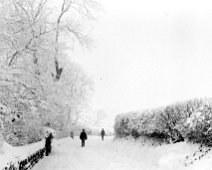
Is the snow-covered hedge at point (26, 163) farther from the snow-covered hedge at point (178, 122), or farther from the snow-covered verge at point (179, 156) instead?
the snow-covered hedge at point (178, 122)

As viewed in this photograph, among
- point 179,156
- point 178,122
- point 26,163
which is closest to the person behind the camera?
point 26,163

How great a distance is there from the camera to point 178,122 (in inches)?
781

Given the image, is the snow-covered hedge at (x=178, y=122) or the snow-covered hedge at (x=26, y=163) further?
the snow-covered hedge at (x=178, y=122)

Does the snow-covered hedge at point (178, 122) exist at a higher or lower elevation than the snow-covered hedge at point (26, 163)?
higher

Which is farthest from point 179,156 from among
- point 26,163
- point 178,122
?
point 26,163

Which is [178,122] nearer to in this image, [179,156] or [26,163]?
[179,156]

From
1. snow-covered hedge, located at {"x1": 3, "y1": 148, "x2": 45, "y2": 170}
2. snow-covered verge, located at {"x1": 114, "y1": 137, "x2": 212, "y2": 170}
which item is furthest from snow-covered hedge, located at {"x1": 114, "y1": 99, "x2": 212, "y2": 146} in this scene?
snow-covered hedge, located at {"x1": 3, "y1": 148, "x2": 45, "y2": 170}

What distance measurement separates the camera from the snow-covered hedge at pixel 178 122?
16.2 metres

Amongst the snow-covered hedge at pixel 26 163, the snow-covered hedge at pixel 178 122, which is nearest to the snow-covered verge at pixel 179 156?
the snow-covered hedge at pixel 178 122

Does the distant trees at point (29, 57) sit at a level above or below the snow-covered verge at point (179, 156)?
above

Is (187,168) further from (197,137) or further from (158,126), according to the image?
(158,126)

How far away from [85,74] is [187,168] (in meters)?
48.4

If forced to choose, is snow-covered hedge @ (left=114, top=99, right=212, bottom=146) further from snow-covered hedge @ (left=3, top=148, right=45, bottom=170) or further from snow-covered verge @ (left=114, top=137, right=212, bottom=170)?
snow-covered hedge @ (left=3, top=148, right=45, bottom=170)

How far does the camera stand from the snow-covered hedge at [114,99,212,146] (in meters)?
16.2
